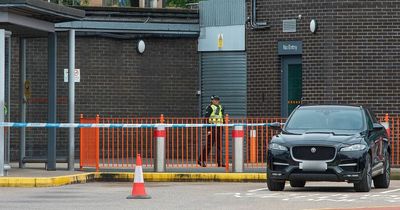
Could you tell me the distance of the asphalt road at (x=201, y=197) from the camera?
60.4 ft

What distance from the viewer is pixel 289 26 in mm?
31375

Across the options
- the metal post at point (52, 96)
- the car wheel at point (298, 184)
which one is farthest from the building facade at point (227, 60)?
the car wheel at point (298, 184)

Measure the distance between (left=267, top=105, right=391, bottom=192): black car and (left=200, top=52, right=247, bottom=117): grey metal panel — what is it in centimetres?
985

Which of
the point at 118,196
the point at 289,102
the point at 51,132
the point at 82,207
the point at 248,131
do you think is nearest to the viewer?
the point at 82,207

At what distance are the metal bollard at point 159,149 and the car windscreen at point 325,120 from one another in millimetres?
4355

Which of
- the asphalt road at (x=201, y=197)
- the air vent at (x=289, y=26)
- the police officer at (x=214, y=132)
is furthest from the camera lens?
the air vent at (x=289, y=26)

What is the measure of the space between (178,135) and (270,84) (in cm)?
303

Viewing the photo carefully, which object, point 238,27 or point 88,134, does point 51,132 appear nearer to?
point 88,134

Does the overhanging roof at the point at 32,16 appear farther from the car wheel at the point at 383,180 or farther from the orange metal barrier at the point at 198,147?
the car wheel at the point at 383,180

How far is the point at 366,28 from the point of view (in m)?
30.6

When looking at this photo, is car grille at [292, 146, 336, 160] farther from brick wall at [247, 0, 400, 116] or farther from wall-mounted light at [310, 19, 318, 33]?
wall-mounted light at [310, 19, 318, 33]

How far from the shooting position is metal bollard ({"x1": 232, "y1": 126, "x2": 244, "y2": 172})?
2666 centimetres

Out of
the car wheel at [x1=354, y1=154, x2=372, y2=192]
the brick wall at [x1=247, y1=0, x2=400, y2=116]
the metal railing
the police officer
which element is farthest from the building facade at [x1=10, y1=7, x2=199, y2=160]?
the car wheel at [x1=354, y1=154, x2=372, y2=192]

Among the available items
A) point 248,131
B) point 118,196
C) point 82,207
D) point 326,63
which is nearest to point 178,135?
point 248,131
